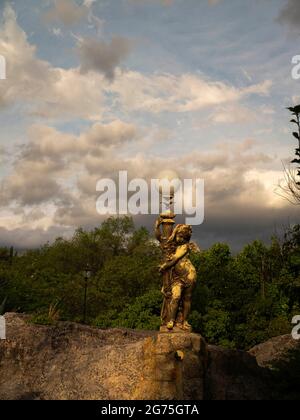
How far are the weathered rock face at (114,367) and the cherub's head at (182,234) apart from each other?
2224 millimetres

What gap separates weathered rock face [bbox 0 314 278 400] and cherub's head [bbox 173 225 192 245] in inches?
87.6

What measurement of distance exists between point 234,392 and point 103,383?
3.45 metres

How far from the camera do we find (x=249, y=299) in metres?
32.5

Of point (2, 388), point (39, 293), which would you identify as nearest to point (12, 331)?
point (2, 388)

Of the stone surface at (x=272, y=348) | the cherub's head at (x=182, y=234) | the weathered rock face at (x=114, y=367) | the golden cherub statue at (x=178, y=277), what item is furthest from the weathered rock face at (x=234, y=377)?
the stone surface at (x=272, y=348)

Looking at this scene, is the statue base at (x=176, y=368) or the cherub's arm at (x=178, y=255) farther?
the cherub's arm at (x=178, y=255)

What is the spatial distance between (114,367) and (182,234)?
4173 millimetres

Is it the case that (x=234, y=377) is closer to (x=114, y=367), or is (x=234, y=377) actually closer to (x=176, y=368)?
(x=176, y=368)

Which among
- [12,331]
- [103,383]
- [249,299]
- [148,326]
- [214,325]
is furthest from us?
[249,299]

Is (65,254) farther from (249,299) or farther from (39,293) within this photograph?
(249,299)

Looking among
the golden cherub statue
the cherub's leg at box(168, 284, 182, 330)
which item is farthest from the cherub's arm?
the cherub's leg at box(168, 284, 182, 330)

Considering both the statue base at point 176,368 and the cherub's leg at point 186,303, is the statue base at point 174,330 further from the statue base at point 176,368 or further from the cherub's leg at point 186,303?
the cherub's leg at point 186,303

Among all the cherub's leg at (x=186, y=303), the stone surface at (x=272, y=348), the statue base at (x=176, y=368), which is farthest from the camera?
the stone surface at (x=272, y=348)

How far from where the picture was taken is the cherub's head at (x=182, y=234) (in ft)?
38.7
